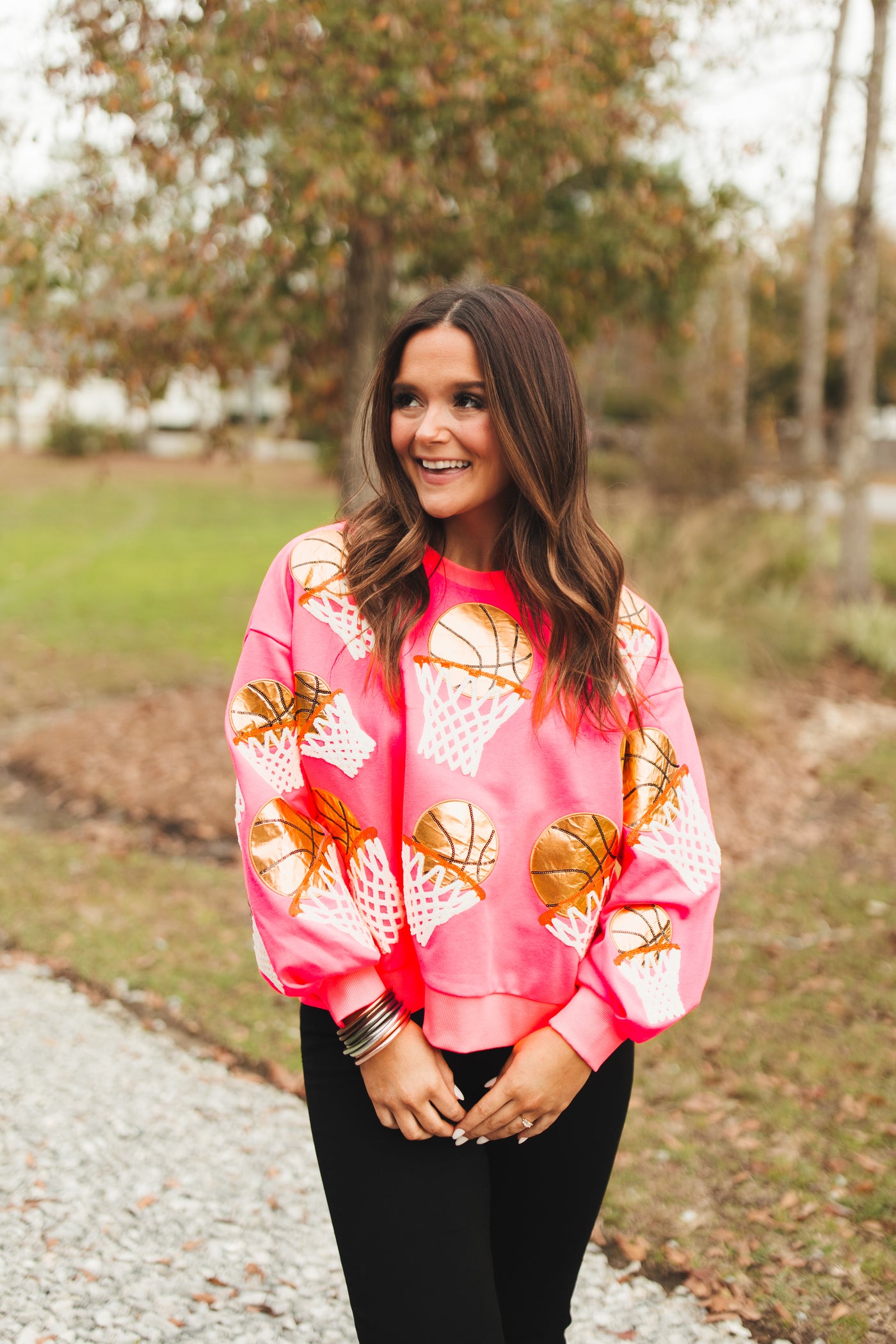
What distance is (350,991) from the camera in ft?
5.32

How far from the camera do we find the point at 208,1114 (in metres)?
3.50

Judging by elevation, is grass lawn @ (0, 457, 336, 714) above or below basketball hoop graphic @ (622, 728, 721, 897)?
below

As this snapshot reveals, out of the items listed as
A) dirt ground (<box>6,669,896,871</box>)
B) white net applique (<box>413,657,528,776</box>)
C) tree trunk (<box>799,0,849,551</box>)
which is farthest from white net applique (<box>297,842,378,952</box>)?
tree trunk (<box>799,0,849,551</box>)

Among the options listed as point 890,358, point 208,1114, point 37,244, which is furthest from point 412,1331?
point 890,358

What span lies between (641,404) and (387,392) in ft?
102

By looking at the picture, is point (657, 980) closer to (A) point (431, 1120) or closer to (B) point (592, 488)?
(A) point (431, 1120)

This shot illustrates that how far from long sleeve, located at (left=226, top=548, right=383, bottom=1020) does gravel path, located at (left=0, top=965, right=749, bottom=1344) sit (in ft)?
4.89

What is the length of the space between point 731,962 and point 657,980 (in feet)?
11.1

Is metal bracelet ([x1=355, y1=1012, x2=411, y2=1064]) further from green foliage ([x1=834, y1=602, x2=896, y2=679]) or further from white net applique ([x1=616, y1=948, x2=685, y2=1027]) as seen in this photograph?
green foliage ([x1=834, y1=602, x2=896, y2=679])

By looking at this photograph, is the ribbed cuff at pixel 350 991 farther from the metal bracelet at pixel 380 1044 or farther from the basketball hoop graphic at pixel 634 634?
the basketball hoop graphic at pixel 634 634

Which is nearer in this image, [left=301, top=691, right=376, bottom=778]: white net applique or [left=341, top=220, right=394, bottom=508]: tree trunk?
[left=301, top=691, right=376, bottom=778]: white net applique

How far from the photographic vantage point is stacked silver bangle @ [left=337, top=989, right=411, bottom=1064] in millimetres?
1628

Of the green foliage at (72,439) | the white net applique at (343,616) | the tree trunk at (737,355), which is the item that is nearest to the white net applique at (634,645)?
the white net applique at (343,616)

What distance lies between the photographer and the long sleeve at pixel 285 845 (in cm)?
160
